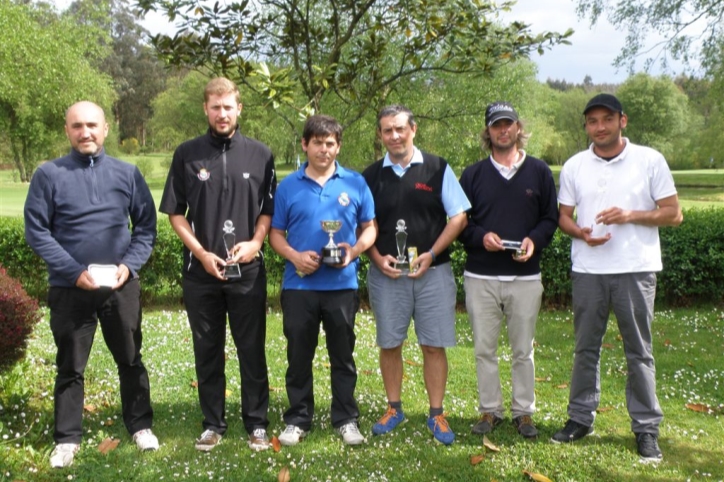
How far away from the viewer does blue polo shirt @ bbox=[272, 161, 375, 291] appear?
14.7ft

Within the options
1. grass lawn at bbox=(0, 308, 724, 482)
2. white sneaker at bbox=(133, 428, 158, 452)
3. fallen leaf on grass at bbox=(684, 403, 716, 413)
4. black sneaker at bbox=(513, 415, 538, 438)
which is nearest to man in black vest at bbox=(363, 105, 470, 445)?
grass lawn at bbox=(0, 308, 724, 482)

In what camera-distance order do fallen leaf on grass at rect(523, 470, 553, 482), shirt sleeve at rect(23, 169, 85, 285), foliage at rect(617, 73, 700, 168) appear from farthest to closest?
foliage at rect(617, 73, 700, 168), shirt sleeve at rect(23, 169, 85, 285), fallen leaf on grass at rect(523, 470, 553, 482)

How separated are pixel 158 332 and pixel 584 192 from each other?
5.42m

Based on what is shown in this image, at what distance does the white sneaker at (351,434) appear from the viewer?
4551 mm

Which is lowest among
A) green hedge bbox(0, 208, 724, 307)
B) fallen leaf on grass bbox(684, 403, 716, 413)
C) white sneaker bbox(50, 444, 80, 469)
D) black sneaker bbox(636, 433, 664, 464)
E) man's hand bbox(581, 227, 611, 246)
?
fallen leaf on grass bbox(684, 403, 716, 413)

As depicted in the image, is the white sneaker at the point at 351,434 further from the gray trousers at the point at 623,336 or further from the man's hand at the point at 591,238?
the man's hand at the point at 591,238

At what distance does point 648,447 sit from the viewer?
14.4ft

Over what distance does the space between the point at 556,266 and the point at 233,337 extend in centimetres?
596

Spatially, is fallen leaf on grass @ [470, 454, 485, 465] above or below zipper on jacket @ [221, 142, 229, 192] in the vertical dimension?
below

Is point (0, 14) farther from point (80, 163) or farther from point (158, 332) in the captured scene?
point (80, 163)

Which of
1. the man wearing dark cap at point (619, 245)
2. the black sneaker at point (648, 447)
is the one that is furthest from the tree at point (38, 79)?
the black sneaker at point (648, 447)

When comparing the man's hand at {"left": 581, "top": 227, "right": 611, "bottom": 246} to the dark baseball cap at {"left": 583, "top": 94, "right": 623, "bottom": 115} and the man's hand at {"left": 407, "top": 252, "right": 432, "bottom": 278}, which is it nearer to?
the dark baseball cap at {"left": 583, "top": 94, "right": 623, "bottom": 115}

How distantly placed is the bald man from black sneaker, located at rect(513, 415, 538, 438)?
8.71ft

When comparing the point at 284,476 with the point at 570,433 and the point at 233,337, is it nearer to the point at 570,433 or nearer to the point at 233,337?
the point at 233,337
